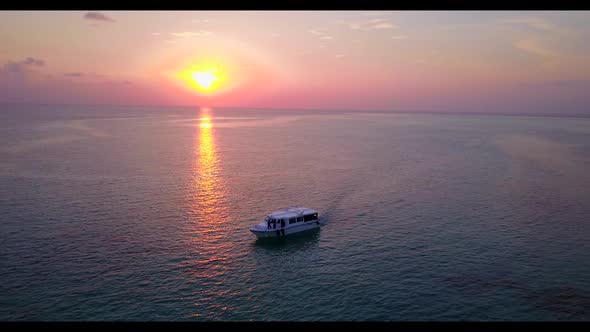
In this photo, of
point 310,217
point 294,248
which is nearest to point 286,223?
point 310,217

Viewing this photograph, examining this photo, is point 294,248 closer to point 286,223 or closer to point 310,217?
point 286,223

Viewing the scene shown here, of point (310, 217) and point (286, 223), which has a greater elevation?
point (310, 217)

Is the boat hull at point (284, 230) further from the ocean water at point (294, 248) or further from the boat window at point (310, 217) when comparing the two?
the ocean water at point (294, 248)

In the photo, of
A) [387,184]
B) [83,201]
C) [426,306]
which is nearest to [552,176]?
[387,184]

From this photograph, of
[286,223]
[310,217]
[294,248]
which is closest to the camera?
[294,248]

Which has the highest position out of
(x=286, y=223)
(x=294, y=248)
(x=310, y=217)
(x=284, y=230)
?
(x=310, y=217)

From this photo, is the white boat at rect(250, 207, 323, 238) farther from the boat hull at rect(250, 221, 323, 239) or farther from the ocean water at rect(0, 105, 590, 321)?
the ocean water at rect(0, 105, 590, 321)

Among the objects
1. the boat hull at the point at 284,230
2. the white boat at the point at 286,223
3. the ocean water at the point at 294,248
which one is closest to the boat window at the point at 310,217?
the white boat at the point at 286,223

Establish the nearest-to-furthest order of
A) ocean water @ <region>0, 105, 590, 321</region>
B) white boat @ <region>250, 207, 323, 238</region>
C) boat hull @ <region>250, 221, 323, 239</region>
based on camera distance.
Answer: ocean water @ <region>0, 105, 590, 321</region> < boat hull @ <region>250, 221, 323, 239</region> < white boat @ <region>250, 207, 323, 238</region>

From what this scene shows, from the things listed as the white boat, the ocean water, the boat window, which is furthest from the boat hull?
the ocean water
